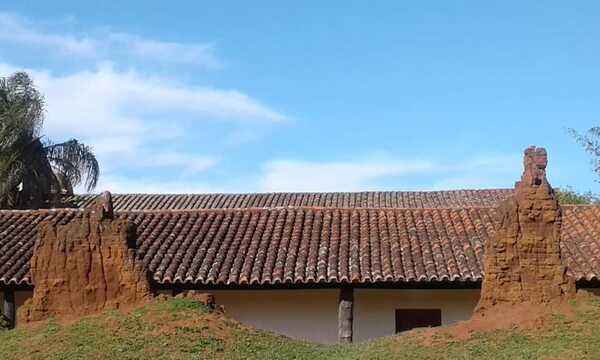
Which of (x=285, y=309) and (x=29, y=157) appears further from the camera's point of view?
(x=29, y=157)

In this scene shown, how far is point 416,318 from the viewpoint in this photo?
16094 millimetres

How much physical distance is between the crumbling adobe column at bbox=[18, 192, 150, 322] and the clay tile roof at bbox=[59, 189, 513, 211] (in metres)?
14.9

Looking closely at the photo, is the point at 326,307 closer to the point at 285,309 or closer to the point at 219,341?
the point at 285,309

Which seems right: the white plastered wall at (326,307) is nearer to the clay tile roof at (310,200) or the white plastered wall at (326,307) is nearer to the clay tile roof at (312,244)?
the clay tile roof at (312,244)

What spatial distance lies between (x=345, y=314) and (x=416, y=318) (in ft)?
5.50

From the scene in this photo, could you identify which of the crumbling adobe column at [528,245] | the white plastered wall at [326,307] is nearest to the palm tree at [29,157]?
the white plastered wall at [326,307]

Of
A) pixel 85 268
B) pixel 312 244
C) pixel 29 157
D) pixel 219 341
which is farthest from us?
pixel 29 157

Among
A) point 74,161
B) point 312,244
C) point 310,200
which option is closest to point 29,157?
point 74,161

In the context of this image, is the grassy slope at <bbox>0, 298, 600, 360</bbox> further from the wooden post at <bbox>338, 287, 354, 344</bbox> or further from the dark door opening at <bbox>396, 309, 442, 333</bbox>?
the dark door opening at <bbox>396, 309, 442, 333</bbox>

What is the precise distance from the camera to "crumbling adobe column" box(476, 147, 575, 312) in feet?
31.9

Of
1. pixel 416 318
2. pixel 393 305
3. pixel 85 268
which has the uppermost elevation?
pixel 85 268

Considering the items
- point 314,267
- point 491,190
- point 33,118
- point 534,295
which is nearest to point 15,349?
point 534,295

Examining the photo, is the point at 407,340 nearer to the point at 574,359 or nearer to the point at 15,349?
the point at 574,359

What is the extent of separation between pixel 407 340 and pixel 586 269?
6906 millimetres
